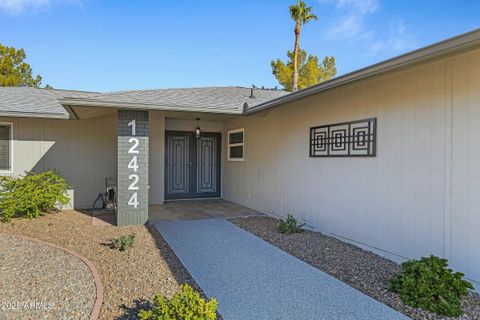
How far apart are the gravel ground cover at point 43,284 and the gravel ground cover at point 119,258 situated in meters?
0.16

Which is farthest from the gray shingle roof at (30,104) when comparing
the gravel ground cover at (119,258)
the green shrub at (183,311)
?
the green shrub at (183,311)

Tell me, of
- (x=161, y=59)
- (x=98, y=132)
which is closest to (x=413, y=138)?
(x=98, y=132)

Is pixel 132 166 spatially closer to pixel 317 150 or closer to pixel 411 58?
pixel 317 150

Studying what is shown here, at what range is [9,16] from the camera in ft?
33.2

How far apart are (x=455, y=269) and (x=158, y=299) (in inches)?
130

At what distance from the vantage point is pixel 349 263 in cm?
410

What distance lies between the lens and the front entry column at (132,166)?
19.8 ft

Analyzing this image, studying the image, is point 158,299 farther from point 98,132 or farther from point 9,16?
point 9,16

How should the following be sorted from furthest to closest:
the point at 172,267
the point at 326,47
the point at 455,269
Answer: the point at 326,47, the point at 172,267, the point at 455,269

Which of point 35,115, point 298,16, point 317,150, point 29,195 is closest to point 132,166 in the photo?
point 29,195

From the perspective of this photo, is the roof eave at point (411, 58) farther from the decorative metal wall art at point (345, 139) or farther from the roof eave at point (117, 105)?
the roof eave at point (117, 105)

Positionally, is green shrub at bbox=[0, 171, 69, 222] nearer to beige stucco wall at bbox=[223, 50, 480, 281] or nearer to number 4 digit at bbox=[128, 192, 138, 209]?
number 4 digit at bbox=[128, 192, 138, 209]

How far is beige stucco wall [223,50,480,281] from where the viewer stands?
341 cm

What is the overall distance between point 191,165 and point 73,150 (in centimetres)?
333
